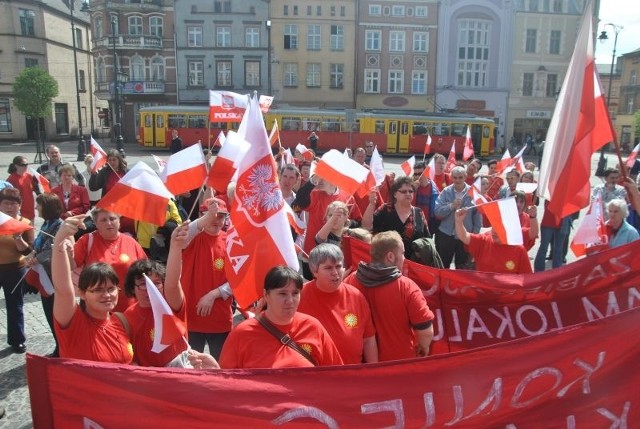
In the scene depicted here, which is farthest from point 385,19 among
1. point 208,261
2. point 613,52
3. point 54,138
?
point 208,261

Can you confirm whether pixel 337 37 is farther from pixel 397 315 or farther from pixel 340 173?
pixel 397 315

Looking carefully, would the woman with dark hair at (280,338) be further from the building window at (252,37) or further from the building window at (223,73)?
the building window at (252,37)

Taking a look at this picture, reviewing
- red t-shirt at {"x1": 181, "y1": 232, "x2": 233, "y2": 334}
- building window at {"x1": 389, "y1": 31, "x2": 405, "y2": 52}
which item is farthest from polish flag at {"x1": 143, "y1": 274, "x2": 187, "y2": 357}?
building window at {"x1": 389, "y1": 31, "x2": 405, "y2": 52}

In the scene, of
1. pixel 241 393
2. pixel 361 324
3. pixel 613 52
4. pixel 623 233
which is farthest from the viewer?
pixel 613 52

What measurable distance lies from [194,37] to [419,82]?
61.1ft

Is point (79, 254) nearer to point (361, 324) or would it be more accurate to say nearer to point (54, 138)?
point (361, 324)

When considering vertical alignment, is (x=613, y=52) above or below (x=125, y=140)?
above

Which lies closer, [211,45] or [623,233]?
[623,233]

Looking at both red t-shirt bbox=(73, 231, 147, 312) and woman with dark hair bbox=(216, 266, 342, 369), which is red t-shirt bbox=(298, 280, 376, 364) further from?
red t-shirt bbox=(73, 231, 147, 312)

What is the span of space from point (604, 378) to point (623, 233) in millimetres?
3331

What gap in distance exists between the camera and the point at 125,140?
43062mm

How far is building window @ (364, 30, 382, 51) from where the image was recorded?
44.7 metres

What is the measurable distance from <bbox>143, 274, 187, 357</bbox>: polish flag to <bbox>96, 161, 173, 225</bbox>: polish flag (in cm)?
119

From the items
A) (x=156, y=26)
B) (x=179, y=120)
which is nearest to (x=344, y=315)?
(x=179, y=120)
